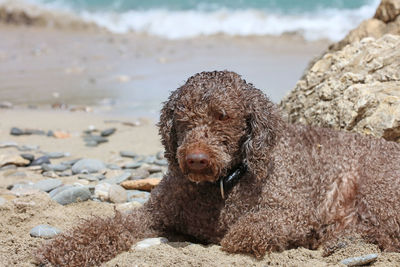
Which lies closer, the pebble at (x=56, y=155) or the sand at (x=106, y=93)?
the sand at (x=106, y=93)

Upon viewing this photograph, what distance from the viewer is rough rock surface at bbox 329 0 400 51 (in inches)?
328

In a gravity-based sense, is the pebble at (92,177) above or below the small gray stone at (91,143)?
below

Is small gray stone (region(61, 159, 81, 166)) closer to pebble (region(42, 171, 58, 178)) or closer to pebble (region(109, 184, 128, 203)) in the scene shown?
pebble (region(42, 171, 58, 178))

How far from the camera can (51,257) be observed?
169 inches

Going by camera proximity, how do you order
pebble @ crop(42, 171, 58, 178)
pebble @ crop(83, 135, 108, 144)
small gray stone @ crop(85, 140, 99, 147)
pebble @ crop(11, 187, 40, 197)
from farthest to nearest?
1. pebble @ crop(83, 135, 108, 144)
2. small gray stone @ crop(85, 140, 99, 147)
3. pebble @ crop(42, 171, 58, 178)
4. pebble @ crop(11, 187, 40, 197)

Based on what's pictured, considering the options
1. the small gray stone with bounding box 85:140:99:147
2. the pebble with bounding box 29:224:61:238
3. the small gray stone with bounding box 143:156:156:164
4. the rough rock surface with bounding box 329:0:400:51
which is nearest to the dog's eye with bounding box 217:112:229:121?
the pebble with bounding box 29:224:61:238

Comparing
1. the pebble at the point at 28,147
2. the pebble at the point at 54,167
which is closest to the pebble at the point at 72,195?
the pebble at the point at 54,167

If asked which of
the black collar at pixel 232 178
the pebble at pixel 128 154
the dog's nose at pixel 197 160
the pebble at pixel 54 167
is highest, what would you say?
the dog's nose at pixel 197 160

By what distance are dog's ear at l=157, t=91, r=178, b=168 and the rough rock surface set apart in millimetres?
4713

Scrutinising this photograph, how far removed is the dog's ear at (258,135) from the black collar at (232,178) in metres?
0.15

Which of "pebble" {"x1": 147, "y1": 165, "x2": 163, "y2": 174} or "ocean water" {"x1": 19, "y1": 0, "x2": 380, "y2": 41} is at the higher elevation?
"ocean water" {"x1": 19, "y1": 0, "x2": 380, "y2": 41}

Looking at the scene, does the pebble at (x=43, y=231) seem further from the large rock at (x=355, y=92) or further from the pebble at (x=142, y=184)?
the large rock at (x=355, y=92)

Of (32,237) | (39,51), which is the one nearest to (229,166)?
(32,237)

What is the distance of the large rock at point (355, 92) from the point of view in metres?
5.82
